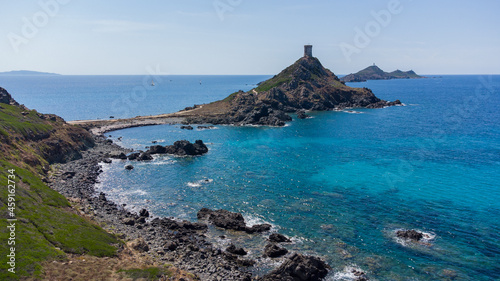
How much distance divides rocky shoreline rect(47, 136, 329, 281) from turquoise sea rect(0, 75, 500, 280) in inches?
87.6

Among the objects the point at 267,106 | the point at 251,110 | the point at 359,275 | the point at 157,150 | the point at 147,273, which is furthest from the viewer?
the point at 267,106

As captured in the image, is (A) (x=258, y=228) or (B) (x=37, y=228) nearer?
(B) (x=37, y=228)

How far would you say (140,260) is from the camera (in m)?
38.7

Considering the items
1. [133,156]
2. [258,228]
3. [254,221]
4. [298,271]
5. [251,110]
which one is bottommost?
[254,221]

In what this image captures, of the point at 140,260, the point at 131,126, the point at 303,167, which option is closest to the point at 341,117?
the point at 303,167

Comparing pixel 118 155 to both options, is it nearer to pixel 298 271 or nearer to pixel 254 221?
pixel 254 221

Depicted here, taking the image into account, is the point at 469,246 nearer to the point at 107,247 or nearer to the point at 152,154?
the point at 107,247

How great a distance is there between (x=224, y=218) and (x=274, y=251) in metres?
12.2

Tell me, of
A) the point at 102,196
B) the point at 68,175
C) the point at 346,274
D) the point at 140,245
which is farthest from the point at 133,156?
the point at 346,274

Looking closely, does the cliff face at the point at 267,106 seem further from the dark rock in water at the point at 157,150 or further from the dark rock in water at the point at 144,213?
the dark rock in water at the point at 144,213

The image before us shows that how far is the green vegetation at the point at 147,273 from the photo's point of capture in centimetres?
3356

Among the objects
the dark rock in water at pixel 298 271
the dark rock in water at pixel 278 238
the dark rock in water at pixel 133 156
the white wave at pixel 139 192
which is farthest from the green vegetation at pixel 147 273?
the dark rock in water at pixel 133 156

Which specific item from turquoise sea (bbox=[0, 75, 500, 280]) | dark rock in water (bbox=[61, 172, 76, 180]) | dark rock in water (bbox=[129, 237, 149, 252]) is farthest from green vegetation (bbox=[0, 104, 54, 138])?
dark rock in water (bbox=[129, 237, 149, 252])

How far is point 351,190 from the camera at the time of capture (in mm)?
65625
